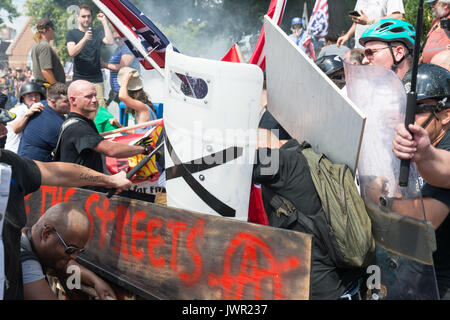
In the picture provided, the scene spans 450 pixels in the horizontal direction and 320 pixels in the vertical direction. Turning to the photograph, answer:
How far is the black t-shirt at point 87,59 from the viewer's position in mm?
8578

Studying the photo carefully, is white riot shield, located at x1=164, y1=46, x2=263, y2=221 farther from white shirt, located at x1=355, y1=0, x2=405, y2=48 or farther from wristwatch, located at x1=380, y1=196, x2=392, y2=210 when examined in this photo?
white shirt, located at x1=355, y1=0, x2=405, y2=48

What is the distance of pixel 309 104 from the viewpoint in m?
3.09

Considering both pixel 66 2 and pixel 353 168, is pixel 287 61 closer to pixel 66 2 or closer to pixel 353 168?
pixel 353 168

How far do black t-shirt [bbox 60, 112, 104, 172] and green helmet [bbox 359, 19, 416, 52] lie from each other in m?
2.55

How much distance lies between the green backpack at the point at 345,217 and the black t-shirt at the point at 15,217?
64.2 inches

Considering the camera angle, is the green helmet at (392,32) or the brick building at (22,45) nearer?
the green helmet at (392,32)

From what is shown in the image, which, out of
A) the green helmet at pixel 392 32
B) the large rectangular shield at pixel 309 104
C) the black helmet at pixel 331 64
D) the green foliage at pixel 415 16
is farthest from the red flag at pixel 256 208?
the green foliage at pixel 415 16

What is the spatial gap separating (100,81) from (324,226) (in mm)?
6978

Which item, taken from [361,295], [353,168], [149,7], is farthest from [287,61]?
[149,7]

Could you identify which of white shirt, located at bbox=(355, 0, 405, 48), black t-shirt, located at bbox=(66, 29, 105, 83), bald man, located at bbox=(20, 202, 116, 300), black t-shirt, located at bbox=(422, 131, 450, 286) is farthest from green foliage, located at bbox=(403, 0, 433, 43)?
bald man, located at bbox=(20, 202, 116, 300)

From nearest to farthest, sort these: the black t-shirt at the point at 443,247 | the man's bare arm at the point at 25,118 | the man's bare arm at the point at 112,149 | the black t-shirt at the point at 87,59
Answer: the black t-shirt at the point at 443,247, the man's bare arm at the point at 112,149, the man's bare arm at the point at 25,118, the black t-shirt at the point at 87,59

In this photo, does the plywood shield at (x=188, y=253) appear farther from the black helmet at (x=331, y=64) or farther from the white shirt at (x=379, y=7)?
the white shirt at (x=379, y=7)

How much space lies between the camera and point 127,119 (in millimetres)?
7137

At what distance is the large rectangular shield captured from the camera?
2734mm
